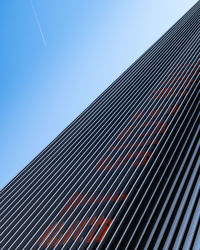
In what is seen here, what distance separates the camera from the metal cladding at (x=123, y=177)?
26.0 meters

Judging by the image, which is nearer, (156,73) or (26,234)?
(26,234)

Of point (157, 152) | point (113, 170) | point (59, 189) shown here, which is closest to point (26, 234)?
point (59, 189)

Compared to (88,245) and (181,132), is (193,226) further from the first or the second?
(181,132)

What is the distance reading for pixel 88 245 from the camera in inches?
1206

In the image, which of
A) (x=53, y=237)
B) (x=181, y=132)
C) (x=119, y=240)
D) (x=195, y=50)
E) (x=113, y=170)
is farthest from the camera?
(x=195, y=50)

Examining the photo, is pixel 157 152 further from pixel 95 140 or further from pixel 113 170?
pixel 95 140

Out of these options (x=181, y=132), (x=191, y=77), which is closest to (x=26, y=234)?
(x=181, y=132)

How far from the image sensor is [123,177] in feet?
131

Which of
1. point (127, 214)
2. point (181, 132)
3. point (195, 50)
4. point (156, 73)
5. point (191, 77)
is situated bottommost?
point (127, 214)

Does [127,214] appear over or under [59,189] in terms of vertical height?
under

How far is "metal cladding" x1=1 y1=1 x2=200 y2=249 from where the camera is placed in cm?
2598

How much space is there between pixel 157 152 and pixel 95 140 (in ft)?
73.2

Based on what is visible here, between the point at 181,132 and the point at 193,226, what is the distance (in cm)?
1933

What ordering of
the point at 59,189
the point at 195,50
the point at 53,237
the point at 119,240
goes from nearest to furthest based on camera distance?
the point at 119,240, the point at 53,237, the point at 59,189, the point at 195,50
